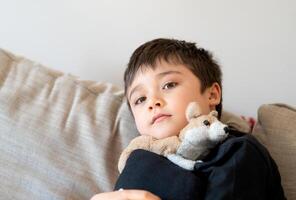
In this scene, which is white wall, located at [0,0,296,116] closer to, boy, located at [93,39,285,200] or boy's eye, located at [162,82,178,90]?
boy, located at [93,39,285,200]

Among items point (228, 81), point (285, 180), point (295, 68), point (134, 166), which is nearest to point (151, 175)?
point (134, 166)

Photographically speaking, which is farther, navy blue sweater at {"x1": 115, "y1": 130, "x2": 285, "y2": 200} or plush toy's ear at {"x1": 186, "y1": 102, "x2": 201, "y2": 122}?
plush toy's ear at {"x1": 186, "y1": 102, "x2": 201, "y2": 122}

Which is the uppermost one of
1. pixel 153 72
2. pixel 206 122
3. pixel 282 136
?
pixel 153 72

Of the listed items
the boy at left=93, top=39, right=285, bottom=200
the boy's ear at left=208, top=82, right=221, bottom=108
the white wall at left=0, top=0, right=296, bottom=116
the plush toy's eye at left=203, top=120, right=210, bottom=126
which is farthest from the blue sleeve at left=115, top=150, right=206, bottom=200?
the white wall at left=0, top=0, right=296, bottom=116

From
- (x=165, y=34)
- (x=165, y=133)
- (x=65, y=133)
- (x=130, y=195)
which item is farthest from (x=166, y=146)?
(x=165, y=34)

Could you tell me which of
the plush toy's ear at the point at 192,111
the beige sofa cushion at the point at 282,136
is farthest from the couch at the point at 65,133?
the plush toy's ear at the point at 192,111

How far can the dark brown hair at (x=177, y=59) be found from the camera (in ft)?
3.26

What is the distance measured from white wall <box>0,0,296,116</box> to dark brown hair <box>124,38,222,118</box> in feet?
1.10

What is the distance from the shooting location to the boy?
Answer: 73 cm

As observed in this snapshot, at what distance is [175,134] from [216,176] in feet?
0.59

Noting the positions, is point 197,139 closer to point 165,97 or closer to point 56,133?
point 165,97

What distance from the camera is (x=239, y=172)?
717 millimetres

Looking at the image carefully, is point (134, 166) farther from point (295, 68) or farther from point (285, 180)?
point (295, 68)

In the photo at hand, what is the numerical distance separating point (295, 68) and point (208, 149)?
0.72 metres
